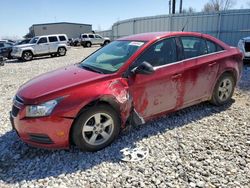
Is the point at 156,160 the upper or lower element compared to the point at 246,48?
lower

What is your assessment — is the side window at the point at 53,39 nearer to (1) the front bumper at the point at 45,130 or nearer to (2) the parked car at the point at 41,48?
(2) the parked car at the point at 41,48

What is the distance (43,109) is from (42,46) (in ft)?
53.2

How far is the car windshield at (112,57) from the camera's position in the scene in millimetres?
3501

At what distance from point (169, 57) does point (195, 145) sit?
1.48 metres

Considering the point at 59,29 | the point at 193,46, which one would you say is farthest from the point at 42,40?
the point at 59,29

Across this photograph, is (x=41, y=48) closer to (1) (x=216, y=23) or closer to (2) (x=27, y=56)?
(2) (x=27, y=56)

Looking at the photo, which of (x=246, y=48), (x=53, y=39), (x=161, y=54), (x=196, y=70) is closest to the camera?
(x=161, y=54)

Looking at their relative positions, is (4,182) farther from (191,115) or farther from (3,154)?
(191,115)

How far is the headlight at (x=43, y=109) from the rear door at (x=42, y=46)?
15.9 metres

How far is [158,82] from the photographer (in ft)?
11.6

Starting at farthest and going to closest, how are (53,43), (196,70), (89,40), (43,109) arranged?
(89,40) → (53,43) → (196,70) → (43,109)

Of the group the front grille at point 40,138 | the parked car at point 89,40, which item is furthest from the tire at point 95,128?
the parked car at point 89,40

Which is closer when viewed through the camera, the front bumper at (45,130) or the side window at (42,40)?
the front bumper at (45,130)

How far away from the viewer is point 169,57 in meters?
3.78
